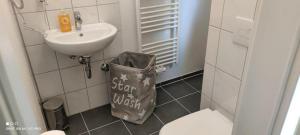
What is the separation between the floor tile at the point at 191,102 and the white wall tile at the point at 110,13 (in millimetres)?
1013

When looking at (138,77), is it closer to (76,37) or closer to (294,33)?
(76,37)

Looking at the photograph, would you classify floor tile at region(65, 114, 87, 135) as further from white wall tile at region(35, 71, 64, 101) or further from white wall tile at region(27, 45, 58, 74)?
white wall tile at region(27, 45, 58, 74)

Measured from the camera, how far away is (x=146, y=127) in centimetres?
198

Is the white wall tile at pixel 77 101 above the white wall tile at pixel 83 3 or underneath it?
underneath

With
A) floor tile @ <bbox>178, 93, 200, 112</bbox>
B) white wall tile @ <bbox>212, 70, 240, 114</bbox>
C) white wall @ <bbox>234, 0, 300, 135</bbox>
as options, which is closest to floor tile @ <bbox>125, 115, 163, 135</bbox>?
floor tile @ <bbox>178, 93, 200, 112</bbox>

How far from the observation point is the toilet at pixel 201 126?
52.6 inches

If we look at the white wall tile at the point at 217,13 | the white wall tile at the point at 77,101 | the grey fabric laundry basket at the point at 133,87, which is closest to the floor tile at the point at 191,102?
the grey fabric laundry basket at the point at 133,87

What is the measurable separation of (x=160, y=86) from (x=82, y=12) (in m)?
1.19

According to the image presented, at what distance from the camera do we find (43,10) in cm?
167

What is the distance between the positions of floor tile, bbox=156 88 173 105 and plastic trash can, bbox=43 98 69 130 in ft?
2.93

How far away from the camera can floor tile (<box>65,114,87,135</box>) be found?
1950 millimetres

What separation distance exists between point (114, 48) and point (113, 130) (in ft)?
2.34

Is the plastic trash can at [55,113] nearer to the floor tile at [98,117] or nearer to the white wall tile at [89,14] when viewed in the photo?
the floor tile at [98,117]

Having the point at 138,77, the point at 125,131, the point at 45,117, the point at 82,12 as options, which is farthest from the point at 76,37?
the point at 125,131
